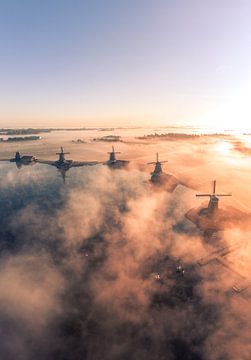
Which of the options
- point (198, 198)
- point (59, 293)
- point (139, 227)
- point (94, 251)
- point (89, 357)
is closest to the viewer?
point (89, 357)

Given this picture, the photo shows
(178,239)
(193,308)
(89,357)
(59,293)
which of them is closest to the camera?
(89,357)

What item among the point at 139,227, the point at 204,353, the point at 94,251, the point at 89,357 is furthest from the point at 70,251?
the point at 204,353

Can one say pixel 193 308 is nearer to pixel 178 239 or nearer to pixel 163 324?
pixel 163 324

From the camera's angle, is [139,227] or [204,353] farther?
[139,227]

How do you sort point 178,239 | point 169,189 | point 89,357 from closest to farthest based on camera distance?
point 89,357 → point 178,239 → point 169,189

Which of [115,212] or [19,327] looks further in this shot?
[115,212]

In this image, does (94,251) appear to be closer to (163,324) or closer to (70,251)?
(70,251)

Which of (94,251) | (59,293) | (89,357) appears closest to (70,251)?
(94,251)

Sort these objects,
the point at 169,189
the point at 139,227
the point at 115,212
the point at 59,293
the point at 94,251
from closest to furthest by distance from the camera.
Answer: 1. the point at 59,293
2. the point at 94,251
3. the point at 139,227
4. the point at 115,212
5. the point at 169,189
